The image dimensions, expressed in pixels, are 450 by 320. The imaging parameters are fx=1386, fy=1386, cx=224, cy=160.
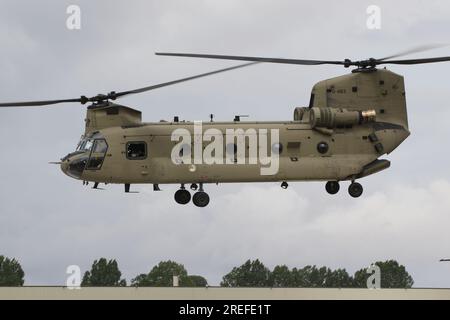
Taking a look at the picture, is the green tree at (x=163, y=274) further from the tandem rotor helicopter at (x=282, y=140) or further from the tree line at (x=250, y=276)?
the tandem rotor helicopter at (x=282, y=140)

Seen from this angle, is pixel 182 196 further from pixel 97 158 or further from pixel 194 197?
pixel 97 158

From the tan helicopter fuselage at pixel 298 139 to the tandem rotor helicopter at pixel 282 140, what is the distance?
0.17ft

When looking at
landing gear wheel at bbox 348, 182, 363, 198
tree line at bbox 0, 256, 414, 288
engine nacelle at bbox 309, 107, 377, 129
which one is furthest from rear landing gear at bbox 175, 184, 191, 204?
tree line at bbox 0, 256, 414, 288

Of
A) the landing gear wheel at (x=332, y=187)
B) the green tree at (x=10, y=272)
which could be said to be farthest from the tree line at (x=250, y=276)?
the landing gear wheel at (x=332, y=187)

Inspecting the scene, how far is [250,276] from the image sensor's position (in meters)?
152

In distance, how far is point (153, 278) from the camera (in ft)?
526

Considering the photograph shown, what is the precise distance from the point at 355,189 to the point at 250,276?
78.6m

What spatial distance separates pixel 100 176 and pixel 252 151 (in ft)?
26.4

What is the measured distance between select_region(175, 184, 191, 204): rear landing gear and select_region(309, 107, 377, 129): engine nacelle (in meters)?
7.61

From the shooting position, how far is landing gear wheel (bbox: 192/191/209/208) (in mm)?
73500

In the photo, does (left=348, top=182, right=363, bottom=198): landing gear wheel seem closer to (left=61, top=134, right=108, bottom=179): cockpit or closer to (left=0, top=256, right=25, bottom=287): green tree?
(left=61, top=134, right=108, bottom=179): cockpit

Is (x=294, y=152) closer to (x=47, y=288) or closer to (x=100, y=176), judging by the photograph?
(x=100, y=176)
